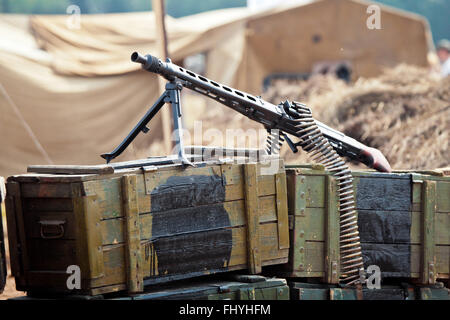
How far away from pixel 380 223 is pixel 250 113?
1282 millimetres

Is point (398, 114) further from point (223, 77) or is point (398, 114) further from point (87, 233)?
point (87, 233)

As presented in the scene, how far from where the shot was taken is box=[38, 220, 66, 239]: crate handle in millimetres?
4336

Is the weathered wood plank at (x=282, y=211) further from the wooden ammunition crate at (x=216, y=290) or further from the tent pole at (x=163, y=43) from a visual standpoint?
the tent pole at (x=163, y=43)

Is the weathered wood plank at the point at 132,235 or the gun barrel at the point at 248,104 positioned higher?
the gun barrel at the point at 248,104

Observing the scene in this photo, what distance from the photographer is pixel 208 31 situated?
14.7m

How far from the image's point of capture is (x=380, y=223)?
5.27 m

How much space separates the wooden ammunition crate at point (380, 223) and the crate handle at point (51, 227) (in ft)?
5.45

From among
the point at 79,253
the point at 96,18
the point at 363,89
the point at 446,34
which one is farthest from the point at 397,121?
the point at 446,34

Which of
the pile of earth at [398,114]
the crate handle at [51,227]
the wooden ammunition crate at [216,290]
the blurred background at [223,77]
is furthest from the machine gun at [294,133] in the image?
the pile of earth at [398,114]

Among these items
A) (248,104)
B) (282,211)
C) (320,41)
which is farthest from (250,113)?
(320,41)

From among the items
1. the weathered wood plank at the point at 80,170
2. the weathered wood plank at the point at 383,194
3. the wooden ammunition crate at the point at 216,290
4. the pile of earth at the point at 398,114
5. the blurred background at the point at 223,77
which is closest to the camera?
the weathered wood plank at the point at 80,170

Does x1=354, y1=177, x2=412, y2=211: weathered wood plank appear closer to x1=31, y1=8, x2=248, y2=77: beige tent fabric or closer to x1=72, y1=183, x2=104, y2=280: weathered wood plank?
x1=72, y1=183, x2=104, y2=280: weathered wood plank

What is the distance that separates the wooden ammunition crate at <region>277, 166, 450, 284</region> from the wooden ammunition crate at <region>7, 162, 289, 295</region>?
0.48 ft

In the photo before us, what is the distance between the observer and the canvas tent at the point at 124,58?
12188mm
